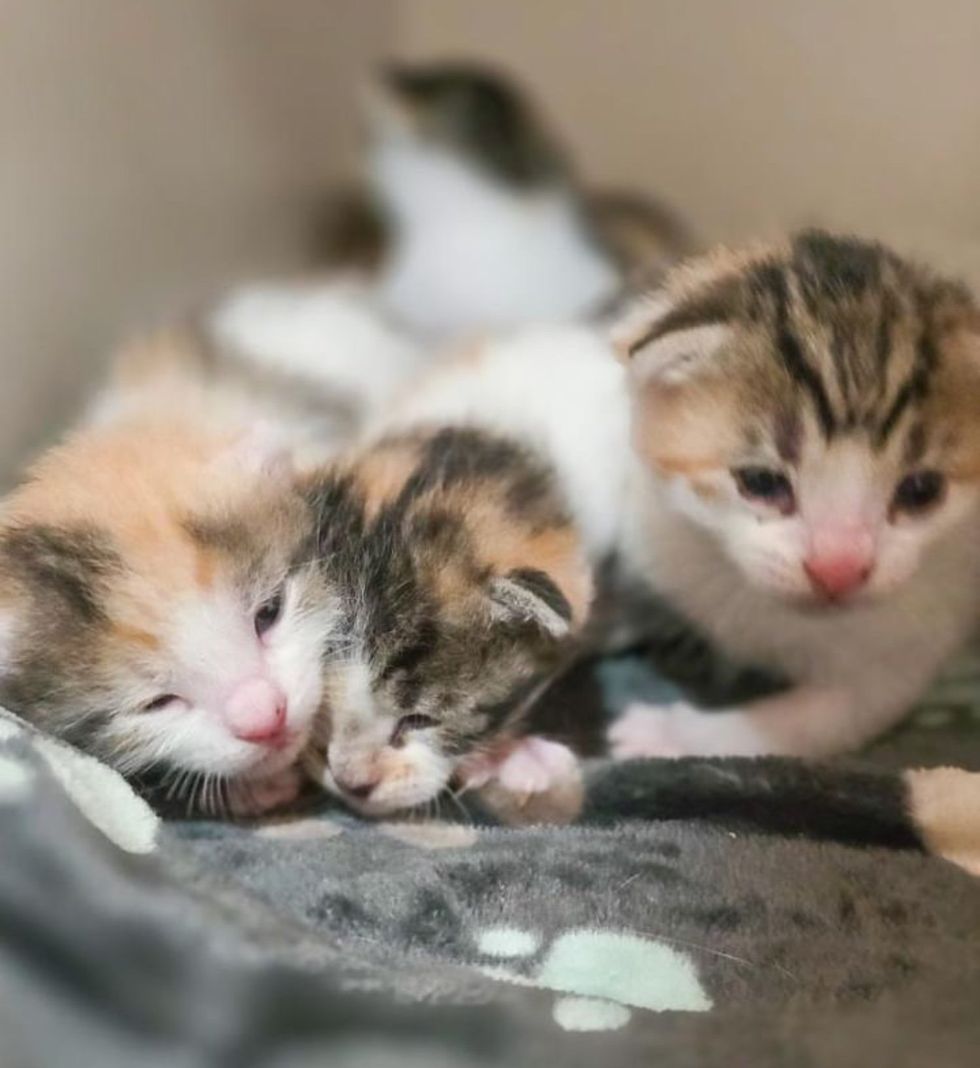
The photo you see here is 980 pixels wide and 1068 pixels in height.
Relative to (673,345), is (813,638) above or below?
below

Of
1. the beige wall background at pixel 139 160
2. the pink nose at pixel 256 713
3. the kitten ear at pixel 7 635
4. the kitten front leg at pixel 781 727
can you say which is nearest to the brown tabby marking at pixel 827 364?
the kitten front leg at pixel 781 727

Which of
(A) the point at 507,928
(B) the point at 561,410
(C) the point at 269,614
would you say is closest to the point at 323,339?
(B) the point at 561,410

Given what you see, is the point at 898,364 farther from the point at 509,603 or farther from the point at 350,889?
the point at 350,889

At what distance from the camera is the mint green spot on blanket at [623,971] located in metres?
0.86

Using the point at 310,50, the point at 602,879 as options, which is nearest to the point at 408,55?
the point at 310,50

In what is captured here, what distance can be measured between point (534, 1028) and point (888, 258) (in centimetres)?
71

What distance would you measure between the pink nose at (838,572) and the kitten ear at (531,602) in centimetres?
19

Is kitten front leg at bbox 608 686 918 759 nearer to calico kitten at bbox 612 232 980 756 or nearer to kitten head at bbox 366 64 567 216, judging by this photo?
calico kitten at bbox 612 232 980 756

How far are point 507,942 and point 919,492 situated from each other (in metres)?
0.47

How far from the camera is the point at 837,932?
0.93m

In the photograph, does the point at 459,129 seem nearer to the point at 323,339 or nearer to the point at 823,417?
the point at 323,339

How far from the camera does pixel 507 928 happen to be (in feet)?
3.06

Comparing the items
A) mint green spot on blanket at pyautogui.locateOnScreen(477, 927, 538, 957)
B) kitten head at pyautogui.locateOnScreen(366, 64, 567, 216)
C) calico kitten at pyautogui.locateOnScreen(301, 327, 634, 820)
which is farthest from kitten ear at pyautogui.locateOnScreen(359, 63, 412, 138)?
mint green spot on blanket at pyautogui.locateOnScreen(477, 927, 538, 957)

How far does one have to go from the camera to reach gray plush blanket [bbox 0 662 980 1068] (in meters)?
0.73
